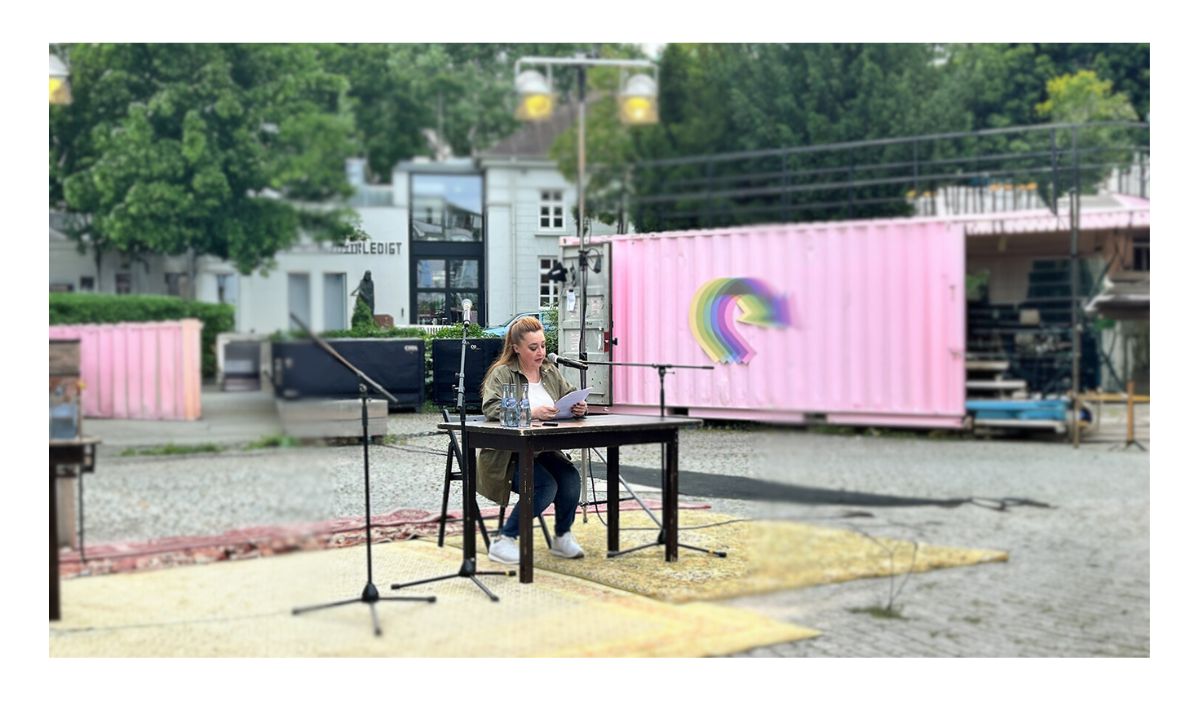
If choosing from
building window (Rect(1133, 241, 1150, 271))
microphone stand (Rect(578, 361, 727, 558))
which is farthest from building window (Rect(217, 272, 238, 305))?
building window (Rect(1133, 241, 1150, 271))

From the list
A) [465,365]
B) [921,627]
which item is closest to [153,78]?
[465,365]

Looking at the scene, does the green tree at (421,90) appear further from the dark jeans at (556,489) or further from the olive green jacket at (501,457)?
the dark jeans at (556,489)

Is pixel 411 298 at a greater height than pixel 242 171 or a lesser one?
lesser

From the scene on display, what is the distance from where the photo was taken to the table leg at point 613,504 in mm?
5848

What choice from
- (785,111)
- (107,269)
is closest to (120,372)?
(107,269)

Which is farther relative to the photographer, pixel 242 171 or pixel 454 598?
pixel 454 598

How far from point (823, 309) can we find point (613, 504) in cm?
163

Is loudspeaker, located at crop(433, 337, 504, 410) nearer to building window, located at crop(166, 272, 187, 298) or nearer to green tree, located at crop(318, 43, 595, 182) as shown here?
green tree, located at crop(318, 43, 595, 182)

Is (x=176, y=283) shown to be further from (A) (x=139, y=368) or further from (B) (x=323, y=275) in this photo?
(B) (x=323, y=275)

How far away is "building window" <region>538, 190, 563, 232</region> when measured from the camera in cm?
488

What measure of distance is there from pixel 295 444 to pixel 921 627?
83.3 inches

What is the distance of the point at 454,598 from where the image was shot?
5098 millimetres

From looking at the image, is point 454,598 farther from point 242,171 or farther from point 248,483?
point 242,171

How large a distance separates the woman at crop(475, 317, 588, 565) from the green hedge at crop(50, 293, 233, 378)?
1182 millimetres
